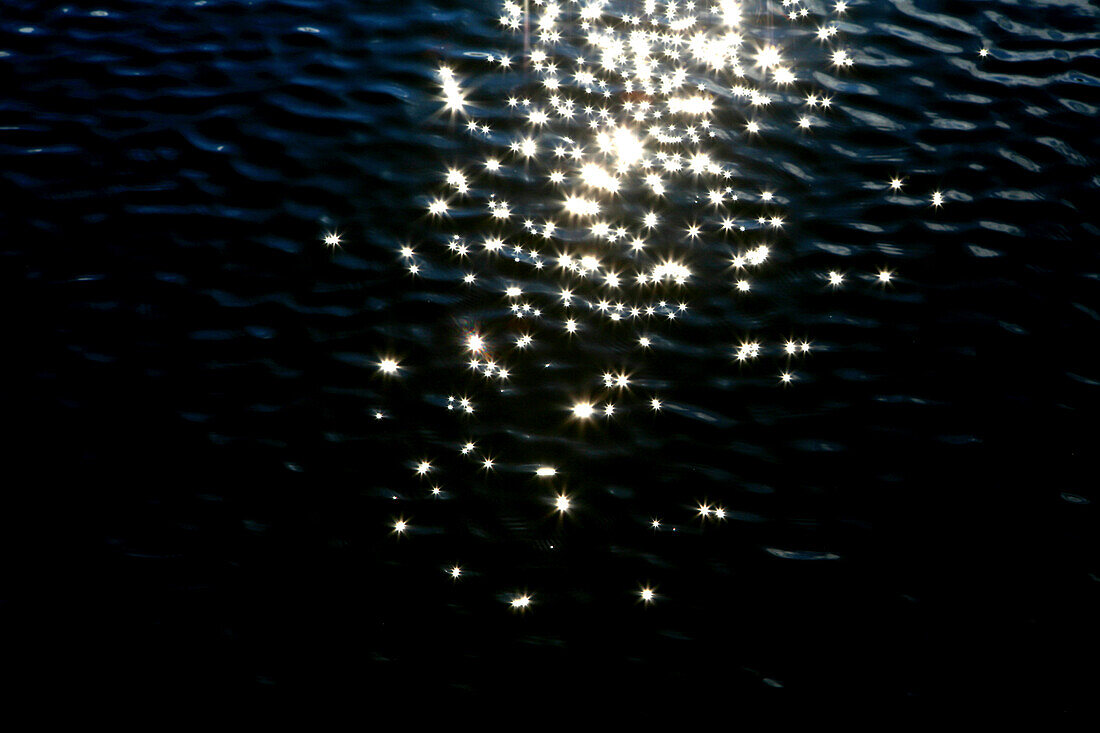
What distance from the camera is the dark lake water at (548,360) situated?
562 cm

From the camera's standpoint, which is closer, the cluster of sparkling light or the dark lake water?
the dark lake water

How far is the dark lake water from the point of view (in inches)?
221

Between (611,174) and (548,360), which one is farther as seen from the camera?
(611,174)

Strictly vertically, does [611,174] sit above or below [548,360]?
above

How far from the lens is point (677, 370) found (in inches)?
275

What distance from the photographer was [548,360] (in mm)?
7070

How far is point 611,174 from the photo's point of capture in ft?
27.4

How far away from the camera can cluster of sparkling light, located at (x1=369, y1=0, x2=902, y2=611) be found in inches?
285

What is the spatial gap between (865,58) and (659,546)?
258 inches

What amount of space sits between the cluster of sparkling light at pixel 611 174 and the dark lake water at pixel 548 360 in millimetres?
50

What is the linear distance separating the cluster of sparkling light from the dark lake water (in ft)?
0.16

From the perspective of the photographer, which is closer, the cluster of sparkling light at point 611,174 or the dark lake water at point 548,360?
the dark lake water at point 548,360

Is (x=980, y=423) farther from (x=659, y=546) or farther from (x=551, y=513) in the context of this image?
(x=551, y=513)

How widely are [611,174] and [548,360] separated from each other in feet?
8.07
